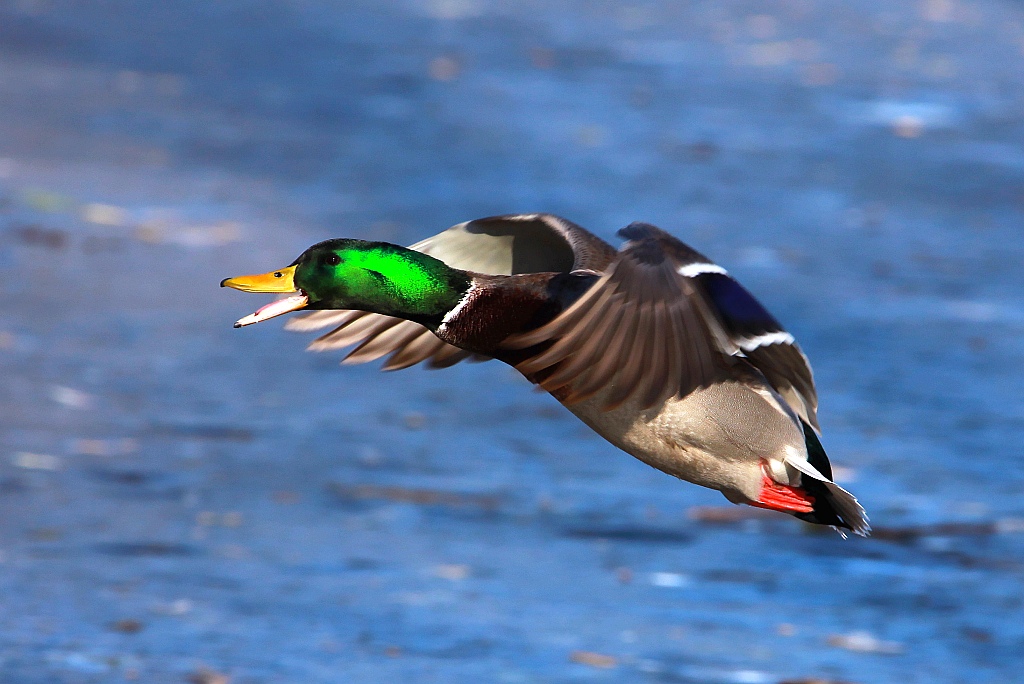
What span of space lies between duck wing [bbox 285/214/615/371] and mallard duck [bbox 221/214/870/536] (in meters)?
0.23

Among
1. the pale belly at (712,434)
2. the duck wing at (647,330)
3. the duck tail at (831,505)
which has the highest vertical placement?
the duck wing at (647,330)

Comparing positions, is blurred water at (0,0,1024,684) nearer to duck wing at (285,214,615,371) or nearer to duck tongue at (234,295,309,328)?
duck wing at (285,214,615,371)

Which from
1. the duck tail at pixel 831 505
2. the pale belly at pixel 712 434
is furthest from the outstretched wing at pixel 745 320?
the duck tail at pixel 831 505

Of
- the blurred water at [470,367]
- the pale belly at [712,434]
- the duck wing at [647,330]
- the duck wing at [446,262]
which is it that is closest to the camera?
the duck wing at [647,330]

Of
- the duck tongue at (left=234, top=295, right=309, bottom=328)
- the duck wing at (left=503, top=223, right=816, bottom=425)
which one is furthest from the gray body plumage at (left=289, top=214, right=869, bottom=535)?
the duck tongue at (left=234, top=295, right=309, bottom=328)

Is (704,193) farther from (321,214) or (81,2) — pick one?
(81,2)

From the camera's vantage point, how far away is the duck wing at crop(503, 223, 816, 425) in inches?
147

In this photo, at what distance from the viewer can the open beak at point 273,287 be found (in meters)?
3.75

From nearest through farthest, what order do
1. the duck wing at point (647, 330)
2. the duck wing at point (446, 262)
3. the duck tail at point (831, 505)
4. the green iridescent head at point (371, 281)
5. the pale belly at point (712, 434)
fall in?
the duck wing at point (647, 330)
the green iridescent head at point (371, 281)
the pale belly at point (712, 434)
the duck tail at point (831, 505)
the duck wing at point (446, 262)

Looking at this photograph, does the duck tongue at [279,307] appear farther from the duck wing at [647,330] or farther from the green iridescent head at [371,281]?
the duck wing at [647,330]

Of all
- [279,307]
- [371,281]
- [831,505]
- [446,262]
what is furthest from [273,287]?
[831,505]

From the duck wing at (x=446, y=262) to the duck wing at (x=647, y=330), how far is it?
2.60 ft

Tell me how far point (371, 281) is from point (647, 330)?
0.67 meters

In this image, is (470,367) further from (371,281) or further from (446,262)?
(371,281)
